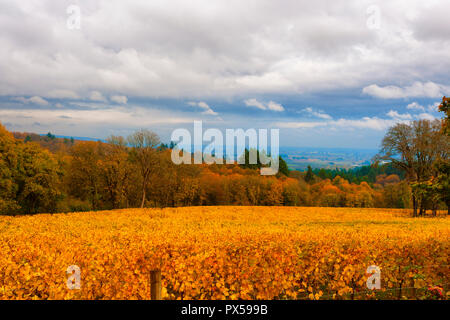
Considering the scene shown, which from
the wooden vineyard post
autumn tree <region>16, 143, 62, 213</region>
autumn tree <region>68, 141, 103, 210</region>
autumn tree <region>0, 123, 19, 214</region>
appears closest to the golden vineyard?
the wooden vineyard post

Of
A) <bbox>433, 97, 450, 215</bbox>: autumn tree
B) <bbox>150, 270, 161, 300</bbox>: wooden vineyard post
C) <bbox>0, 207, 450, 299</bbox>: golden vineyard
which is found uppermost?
<bbox>433, 97, 450, 215</bbox>: autumn tree

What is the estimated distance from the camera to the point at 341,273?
32.8ft

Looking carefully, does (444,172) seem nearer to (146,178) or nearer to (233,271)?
(233,271)

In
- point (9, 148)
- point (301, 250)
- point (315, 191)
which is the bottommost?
point (315, 191)

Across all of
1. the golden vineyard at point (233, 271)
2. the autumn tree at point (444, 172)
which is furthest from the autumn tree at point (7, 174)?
the autumn tree at point (444, 172)

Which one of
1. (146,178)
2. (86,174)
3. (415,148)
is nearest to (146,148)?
(146,178)

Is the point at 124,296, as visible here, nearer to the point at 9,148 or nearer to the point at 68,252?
the point at 68,252

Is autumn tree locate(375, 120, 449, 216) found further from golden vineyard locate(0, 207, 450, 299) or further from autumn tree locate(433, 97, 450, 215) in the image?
golden vineyard locate(0, 207, 450, 299)

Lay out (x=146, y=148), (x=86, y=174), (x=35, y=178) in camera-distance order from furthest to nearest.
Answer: (x=86, y=174), (x=146, y=148), (x=35, y=178)

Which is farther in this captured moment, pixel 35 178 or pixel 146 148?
pixel 146 148

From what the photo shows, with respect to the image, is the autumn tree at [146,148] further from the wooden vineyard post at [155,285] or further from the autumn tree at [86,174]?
the wooden vineyard post at [155,285]

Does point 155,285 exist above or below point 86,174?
below
